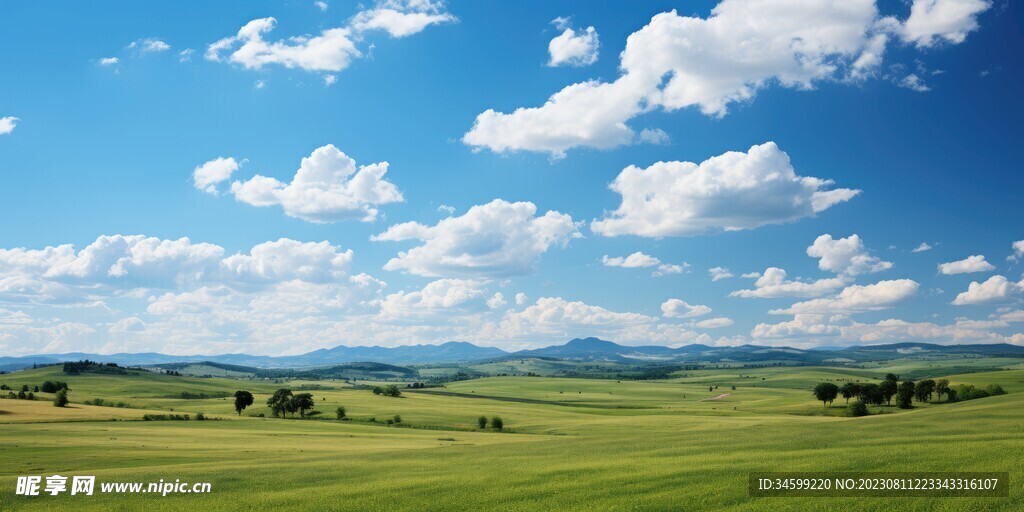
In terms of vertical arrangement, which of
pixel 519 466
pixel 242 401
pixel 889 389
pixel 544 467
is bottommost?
pixel 242 401

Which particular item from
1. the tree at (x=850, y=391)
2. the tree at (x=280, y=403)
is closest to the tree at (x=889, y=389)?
the tree at (x=850, y=391)

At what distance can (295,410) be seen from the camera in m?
157

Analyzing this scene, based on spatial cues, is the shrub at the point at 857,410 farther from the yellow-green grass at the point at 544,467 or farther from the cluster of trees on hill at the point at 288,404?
the cluster of trees on hill at the point at 288,404

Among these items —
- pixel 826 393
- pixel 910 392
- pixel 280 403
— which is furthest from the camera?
pixel 826 393

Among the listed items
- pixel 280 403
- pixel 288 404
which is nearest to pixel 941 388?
pixel 288 404

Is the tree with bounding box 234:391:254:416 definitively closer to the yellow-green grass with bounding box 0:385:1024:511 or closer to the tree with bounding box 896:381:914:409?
the yellow-green grass with bounding box 0:385:1024:511

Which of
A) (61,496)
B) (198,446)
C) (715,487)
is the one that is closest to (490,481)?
(715,487)

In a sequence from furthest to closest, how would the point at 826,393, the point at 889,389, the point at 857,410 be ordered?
the point at 826,393 → the point at 889,389 → the point at 857,410

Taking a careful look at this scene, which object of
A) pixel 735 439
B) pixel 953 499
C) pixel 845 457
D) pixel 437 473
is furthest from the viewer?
pixel 735 439

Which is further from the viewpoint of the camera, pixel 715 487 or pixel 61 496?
pixel 61 496

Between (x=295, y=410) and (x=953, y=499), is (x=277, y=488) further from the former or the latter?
(x=295, y=410)

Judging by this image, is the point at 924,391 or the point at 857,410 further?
the point at 924,391

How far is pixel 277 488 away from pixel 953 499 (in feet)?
129

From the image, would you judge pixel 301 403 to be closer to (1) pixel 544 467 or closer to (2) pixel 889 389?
(1) pixel 544 467
